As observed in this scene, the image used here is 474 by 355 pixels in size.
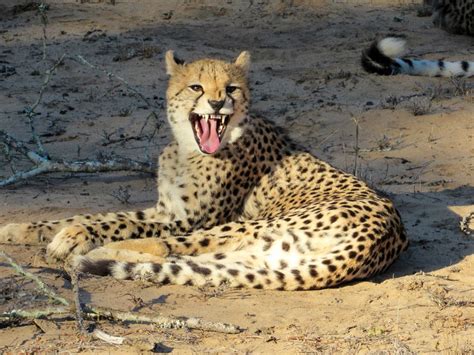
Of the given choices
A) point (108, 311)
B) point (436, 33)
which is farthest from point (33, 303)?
point (436, 33)

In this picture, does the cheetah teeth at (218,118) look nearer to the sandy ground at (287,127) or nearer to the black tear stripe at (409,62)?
the sandy ground at (287,127)

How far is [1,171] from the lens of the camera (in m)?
6.19

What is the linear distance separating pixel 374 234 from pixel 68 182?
237cm

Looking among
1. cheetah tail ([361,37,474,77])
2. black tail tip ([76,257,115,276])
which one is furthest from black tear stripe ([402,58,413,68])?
black tail tip ([76,257,115,276])

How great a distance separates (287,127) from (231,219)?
230 centimetres

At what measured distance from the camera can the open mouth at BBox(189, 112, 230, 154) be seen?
473 centimetres

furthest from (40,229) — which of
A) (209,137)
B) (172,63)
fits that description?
(172,63)

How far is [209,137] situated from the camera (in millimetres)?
4746

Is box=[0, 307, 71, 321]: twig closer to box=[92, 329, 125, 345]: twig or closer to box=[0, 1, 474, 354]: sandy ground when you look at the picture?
box=[0, 1, 474, 354]: sandy ground

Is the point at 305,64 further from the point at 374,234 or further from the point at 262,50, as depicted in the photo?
the point at 374,234

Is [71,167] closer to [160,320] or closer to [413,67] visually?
[160,320]

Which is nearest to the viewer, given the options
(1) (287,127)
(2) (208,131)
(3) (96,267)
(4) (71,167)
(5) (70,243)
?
(3) (96,267)

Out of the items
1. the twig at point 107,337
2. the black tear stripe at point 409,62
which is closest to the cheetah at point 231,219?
the twig at point 107,337

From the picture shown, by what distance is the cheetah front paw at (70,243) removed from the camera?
4.38m
